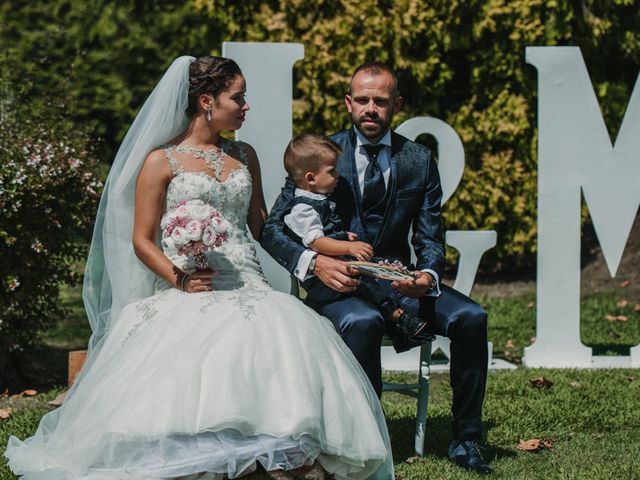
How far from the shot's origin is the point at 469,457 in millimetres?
4715

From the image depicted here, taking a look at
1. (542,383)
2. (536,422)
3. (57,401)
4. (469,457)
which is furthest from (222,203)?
(542,383)

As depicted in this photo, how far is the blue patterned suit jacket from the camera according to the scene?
4.93 meters

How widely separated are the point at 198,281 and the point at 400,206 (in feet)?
3.68

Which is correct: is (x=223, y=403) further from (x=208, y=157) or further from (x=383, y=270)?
(x=208, y=157)

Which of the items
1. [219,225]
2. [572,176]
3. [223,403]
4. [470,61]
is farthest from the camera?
[470,61]

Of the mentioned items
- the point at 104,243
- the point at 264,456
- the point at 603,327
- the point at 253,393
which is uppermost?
the point at 104,243

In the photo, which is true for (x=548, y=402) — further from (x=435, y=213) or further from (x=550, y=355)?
(x=435, y=213)

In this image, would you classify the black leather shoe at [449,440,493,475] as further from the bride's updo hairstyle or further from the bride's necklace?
the bride's updo hairstyle

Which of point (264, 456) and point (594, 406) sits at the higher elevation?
point (264, 456)

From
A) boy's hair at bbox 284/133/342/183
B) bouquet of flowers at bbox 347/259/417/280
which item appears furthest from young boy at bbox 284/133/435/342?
bouquet of flowers at bbox 347/259/417/280

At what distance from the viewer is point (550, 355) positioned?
22.5ft

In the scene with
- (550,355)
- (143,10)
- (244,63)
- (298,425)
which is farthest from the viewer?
(143,10)

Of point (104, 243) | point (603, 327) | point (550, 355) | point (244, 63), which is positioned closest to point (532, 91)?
point (603, 327)

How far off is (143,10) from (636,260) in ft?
23.3
